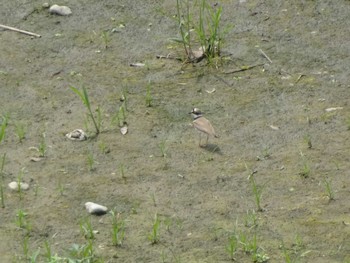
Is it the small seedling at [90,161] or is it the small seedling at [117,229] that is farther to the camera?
the small seedling at [90,161]

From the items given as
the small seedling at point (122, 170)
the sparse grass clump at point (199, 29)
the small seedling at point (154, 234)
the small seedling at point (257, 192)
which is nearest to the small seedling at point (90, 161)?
the small seedling at point (122, 170)

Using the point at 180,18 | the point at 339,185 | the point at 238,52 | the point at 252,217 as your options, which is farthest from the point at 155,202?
the point at 180,18

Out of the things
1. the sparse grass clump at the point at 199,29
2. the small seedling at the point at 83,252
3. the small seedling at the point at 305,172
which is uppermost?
the small seedling at the point at 83,252

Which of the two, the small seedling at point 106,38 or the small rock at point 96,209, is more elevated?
the small rock at point 96,209

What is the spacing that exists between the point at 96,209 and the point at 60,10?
7.73ft

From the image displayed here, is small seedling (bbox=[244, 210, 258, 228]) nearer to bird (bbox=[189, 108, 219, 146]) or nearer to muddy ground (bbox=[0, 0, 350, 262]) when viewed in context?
muddy ground (bbox=[0, 0, 350, 262])

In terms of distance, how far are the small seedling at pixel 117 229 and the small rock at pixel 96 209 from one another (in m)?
0.05

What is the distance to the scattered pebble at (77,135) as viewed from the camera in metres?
5.13

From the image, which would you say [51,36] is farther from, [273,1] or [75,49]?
[273,1]

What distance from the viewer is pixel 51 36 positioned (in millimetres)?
6277

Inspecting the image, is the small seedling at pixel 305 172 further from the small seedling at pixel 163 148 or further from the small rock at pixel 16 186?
the small rock at pixel 16 186

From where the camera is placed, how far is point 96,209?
4.49 m

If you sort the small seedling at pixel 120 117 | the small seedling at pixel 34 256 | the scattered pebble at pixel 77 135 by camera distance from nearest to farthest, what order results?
1. the small seedling at pixel 34 256
2. the scattered pebble at pixel 77 135
3. the small seedling at pixel 120 117

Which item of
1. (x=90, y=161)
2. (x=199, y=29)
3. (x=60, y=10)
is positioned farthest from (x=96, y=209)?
(x=60, y=10)
